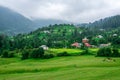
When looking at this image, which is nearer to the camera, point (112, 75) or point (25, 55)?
point (112, 75)

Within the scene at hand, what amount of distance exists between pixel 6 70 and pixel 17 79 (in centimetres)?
1703

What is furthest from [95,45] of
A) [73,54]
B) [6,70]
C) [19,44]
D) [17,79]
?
[17,79]

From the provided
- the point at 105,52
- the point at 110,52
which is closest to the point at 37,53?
the point at 105,52

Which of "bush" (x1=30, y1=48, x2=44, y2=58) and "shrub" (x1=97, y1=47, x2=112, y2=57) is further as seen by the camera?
"bush" (x1=30, y1=48, x2=44, y2=58)

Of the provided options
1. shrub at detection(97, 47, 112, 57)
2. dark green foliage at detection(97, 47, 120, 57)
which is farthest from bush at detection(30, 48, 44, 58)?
dark green foliage at detection(97, 47, 120, 57)

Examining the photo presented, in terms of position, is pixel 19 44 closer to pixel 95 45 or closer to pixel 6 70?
pixel 95 45

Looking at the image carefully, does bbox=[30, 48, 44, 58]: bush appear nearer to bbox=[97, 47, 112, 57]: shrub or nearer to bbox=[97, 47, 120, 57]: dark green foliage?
bbox=[97, 47, 112, 57]: shrub

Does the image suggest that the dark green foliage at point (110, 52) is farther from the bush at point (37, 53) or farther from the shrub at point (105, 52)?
the bush at point (37, 53)

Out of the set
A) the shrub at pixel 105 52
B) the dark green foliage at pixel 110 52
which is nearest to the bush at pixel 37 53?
the shrub at pixel 105 52

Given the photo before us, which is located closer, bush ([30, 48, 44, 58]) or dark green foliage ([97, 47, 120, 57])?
dark green foliage ([97, 47, 120, 57])

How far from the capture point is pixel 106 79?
43.8 meters

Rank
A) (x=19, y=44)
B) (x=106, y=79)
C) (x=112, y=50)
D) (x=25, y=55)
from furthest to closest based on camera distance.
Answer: (x=19, y=44)
(x=25, y=55)
(x=112, y=50)
(x=106, y=79)

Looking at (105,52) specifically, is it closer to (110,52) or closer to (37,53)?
(110,52)

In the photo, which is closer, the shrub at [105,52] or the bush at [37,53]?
the shrub at [105,52]
